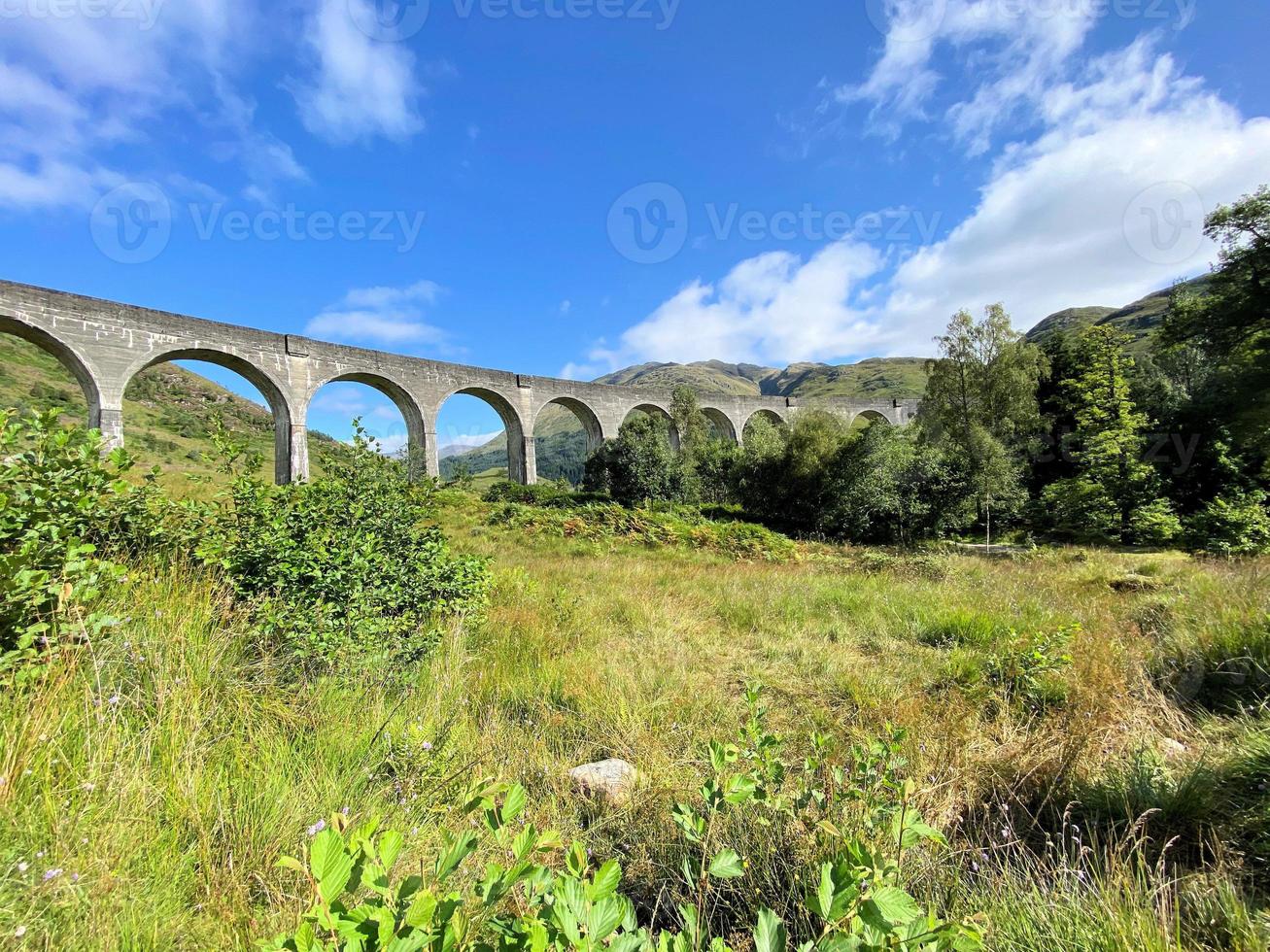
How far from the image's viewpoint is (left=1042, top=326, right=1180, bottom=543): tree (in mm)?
14211

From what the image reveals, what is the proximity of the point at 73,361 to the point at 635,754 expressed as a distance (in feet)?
63.9

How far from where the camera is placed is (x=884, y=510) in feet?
53.7

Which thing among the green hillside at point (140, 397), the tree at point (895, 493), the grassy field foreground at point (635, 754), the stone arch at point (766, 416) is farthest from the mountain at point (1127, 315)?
the green hillside at point (140, 397)

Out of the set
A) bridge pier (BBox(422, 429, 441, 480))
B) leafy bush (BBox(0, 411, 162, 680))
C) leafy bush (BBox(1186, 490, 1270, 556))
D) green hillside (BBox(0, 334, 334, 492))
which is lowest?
leafy bush (BBox(1186, 490, 1270, 556))

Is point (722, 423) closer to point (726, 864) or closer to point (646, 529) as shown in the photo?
point (646, 529)

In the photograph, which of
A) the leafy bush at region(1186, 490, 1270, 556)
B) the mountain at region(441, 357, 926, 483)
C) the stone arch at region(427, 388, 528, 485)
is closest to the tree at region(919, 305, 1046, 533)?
the leafy bush at region(1186, 490, 1270, 556)

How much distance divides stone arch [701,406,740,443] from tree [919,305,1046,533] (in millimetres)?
14041

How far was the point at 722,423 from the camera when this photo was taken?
1329 inches

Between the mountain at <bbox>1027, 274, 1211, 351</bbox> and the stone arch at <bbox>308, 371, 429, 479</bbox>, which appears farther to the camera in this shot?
the mountain at <bbox>1027, 274, 1211, 351</bbox>

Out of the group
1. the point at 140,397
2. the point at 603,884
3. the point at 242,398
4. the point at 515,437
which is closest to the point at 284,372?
the point at 515,437

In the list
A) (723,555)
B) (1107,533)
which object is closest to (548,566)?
(723,555)

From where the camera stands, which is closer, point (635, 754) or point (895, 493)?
point (635, 754)

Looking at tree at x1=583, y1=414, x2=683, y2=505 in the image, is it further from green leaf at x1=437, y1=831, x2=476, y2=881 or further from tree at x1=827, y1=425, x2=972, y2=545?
green leaf at x1=437, y1=831, x2=476, y2=881

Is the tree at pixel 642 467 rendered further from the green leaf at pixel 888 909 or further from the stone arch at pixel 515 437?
the green leaf at pixel 888 909
